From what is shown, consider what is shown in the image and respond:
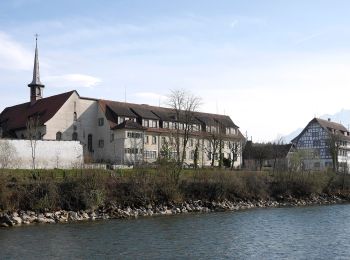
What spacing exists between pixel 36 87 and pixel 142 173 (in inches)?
1609

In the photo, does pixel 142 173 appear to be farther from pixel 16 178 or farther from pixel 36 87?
pixel 36 87

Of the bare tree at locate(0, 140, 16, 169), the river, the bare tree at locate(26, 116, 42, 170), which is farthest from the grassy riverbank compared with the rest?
the bare tree at locate(26, 116, 42, 170)

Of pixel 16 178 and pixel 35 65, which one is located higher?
pixel 35 65

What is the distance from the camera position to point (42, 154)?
201 feet

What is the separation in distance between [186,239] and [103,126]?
48783 millimetres

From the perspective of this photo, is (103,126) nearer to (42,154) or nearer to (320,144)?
(42,154)

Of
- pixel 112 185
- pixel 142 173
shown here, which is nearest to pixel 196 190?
pixel 142 173

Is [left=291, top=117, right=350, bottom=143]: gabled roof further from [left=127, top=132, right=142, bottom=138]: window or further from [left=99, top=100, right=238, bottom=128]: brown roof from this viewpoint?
[left=127, top=132, right=142, bottom=138]: window

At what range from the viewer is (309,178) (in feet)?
217

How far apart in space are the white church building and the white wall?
20.2ft

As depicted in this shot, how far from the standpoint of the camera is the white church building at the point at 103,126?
7412 centimetres

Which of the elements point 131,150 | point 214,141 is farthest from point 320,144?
point 131,150

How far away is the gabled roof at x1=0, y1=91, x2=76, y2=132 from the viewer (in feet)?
246

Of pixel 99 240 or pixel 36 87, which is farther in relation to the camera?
pixel 36 87
